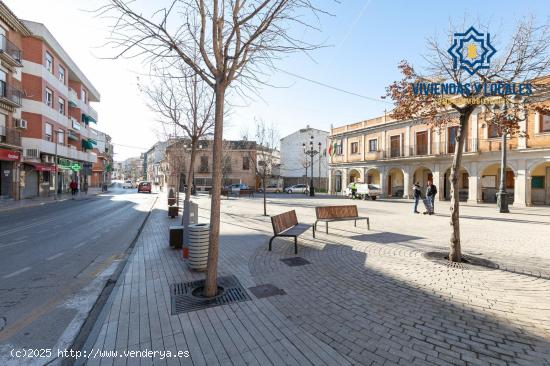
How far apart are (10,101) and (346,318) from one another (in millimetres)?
27728

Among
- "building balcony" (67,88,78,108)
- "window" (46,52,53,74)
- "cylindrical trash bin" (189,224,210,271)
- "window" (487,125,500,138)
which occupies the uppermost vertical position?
"window" (46,52,53,74)

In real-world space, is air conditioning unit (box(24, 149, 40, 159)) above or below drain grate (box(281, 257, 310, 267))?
above

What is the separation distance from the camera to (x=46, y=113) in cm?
2445

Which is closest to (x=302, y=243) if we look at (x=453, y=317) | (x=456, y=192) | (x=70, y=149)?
(x=456, y=192)

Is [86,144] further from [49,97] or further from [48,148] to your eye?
[48,148]

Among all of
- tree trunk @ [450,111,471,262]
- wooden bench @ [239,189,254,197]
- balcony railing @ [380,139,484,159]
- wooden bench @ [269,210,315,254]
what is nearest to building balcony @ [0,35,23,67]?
wooden bench @ [239,189,254,197]

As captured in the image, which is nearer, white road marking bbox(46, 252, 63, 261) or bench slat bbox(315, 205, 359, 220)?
white road marking bbox(46, 252, 63, 261)

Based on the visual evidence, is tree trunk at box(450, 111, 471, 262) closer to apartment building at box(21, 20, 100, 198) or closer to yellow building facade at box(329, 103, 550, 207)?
yellow building facade at box(329, 103, 550, 207)

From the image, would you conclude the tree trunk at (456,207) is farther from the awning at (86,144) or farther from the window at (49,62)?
the awning at (86,144)

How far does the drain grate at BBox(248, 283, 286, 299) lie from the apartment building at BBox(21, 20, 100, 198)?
25778 millimetres

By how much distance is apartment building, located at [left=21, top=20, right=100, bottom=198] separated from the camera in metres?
23.0

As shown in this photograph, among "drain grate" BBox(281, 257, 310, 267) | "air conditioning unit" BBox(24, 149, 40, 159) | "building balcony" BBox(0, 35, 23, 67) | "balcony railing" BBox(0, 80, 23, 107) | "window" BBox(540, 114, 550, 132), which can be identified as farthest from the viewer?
"air conditioning unit" BBox(24, 149, 40, 159)

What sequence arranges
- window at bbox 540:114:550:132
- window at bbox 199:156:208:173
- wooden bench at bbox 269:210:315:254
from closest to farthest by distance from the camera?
wooden bench at bbox 269:210:315:254, window at bbox 540:114:550:132, window at bbox 199:156:208:173

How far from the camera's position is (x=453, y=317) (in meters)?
3.51
